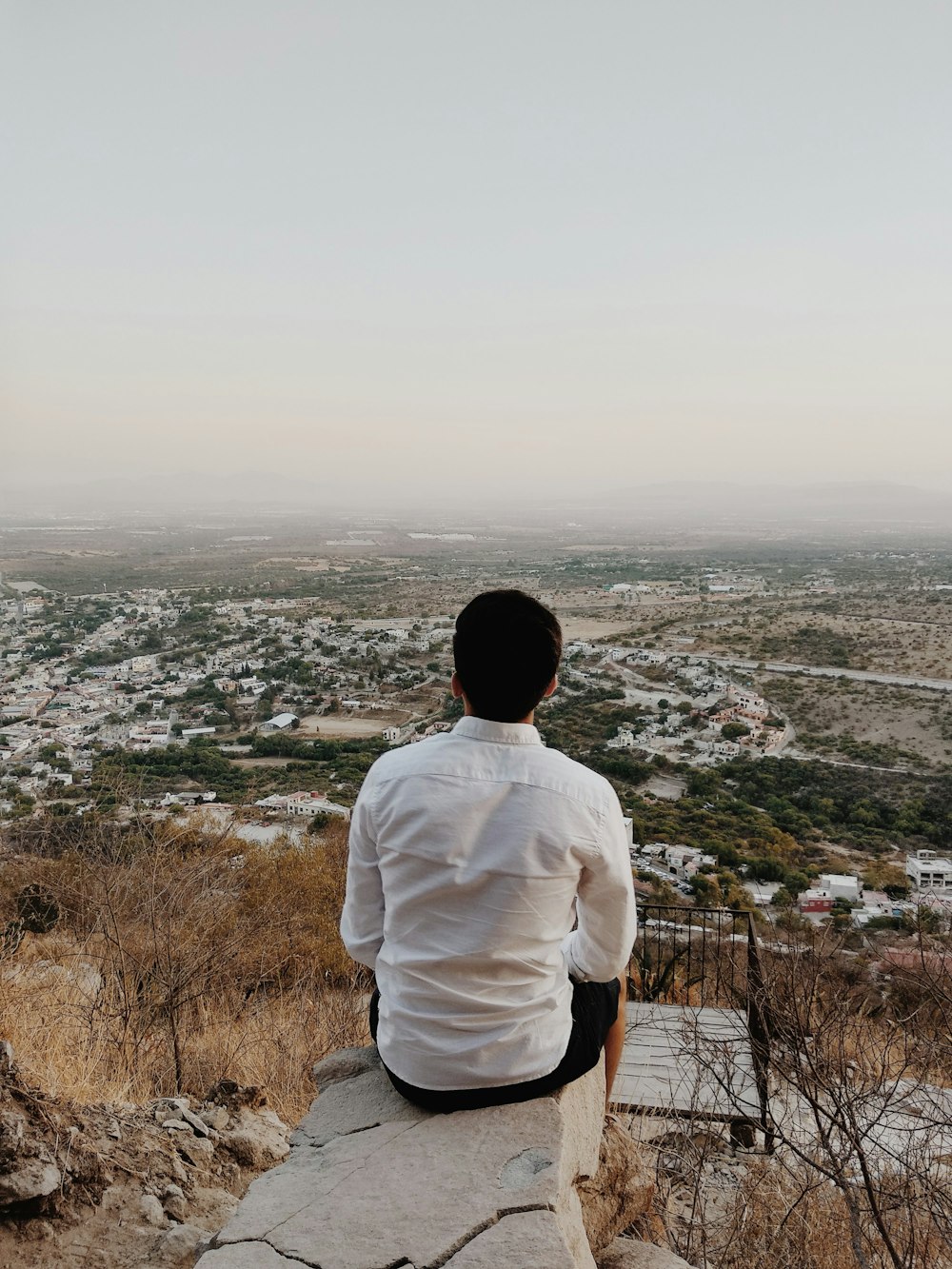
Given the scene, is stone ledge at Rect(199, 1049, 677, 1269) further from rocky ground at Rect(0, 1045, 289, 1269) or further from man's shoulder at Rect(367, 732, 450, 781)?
man's shoulder at Rect(367, 732, 450, 781)

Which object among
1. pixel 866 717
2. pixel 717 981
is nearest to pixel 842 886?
pixel 717 981

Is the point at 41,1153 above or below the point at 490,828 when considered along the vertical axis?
below

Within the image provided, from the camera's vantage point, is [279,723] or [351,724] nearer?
[279,723]

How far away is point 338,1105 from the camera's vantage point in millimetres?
1872

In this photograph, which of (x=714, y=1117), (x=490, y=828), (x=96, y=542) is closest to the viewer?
(x=490, y=828)

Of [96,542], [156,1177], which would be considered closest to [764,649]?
[156,1177]

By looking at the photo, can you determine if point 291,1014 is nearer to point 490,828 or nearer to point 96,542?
point 490,828

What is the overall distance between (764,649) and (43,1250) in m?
27.2

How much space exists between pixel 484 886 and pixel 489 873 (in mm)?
33

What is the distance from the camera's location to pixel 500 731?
5.12 feet

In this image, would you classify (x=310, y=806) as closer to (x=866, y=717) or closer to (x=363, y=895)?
(x=363, y=895)

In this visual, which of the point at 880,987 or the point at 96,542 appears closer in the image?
the point at 880,987

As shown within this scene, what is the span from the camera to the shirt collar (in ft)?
5.11

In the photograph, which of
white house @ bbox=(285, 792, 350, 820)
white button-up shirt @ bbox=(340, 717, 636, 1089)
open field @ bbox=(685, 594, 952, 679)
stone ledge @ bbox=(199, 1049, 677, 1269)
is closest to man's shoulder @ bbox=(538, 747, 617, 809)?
white button-up shirt @ bbox=(340, 717, 636, 1089)
